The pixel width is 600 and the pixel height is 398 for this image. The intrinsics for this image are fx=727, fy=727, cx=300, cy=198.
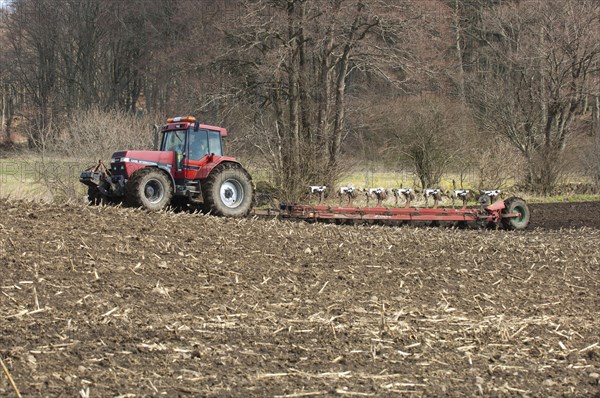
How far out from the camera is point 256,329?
19.6 feet

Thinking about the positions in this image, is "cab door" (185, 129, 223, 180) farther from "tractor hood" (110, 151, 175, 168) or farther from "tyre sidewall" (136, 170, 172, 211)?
"tyre sidewall" (136, 170, 172, 211)

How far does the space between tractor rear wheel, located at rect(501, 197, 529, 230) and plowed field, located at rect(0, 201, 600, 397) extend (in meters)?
5.29

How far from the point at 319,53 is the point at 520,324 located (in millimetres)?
17708

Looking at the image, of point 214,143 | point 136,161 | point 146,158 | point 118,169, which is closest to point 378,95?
point 214,143

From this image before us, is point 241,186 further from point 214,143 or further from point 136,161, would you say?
point 136,161

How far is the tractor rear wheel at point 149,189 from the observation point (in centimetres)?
1328

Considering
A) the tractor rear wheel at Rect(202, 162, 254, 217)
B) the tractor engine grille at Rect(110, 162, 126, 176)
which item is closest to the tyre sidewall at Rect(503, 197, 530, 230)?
the tractor rear wheel at Rect(202, 162, 254, 217)

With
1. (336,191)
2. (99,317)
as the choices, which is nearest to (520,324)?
(99,317)

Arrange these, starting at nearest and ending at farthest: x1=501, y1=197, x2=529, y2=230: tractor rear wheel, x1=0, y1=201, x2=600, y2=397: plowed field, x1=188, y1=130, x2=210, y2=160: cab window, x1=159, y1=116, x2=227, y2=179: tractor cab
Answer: x1=0, y1=201, x2=600, y2=397: plowed field, x1=159, y1=116, x2=227, y2=179: tractor cab, x1=188, y1=130, x2=210, y2=160: cab window, x1=501, y1=197, x2=529, y2=230: tractor rear wheel

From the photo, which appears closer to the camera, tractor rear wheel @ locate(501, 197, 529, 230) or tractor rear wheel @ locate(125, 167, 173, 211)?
tractor rear wheel @ locate(125, 167, 173, 211)

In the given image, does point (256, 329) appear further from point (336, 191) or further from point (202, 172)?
point (336, 191)

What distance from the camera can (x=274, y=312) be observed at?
6574mm

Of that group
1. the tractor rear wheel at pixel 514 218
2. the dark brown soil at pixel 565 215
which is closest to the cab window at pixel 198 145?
the tractor rear wheel at pixel 514 218

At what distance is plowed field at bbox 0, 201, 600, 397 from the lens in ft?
15.8
